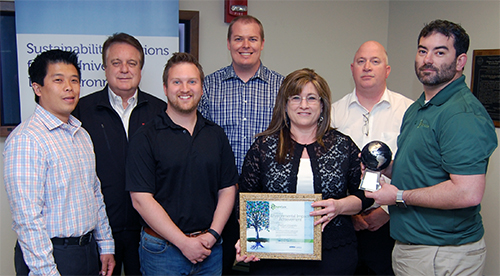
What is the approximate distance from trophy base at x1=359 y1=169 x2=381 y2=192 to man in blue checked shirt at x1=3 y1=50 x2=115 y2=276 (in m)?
1.42

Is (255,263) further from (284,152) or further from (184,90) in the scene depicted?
(184,90)

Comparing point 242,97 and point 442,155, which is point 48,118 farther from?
point 442,155

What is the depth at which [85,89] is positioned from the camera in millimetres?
3197

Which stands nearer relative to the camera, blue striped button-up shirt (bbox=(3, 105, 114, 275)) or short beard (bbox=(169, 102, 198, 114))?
blue striped button-up shirt (bbox=(3, 105, 114, 275))

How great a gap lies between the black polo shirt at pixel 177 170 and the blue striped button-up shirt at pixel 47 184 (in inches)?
9.6

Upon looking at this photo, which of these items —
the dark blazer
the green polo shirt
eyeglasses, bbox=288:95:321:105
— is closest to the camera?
the green polo shirt

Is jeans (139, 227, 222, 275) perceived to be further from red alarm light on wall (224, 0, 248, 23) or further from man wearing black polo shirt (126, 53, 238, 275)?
red alarm light on wall (224, 0, 248, 23)

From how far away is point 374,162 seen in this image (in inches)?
76.5

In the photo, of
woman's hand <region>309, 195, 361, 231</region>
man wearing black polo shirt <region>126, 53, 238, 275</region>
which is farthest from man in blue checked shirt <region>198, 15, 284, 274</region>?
woman's hand <region>309, 195, 361, 231</region>

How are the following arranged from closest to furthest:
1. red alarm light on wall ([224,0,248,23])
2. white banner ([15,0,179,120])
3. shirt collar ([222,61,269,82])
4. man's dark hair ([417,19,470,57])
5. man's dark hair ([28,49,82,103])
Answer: man's dark hair ([417,19,470,57]) < man's dark hair ([28,49,82,103]) < shirt collar ([222,61,269,82]) < white banner ([15,0,179,120]) < red alarm light on wall ([224,0,248,23])

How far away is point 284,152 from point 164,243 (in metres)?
0.81

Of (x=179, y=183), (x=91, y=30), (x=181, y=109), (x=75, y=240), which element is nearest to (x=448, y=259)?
(x=179, y=183)

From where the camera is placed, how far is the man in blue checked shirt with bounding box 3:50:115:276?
1.82 metres

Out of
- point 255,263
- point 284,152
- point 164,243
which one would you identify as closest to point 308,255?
point 255,263
